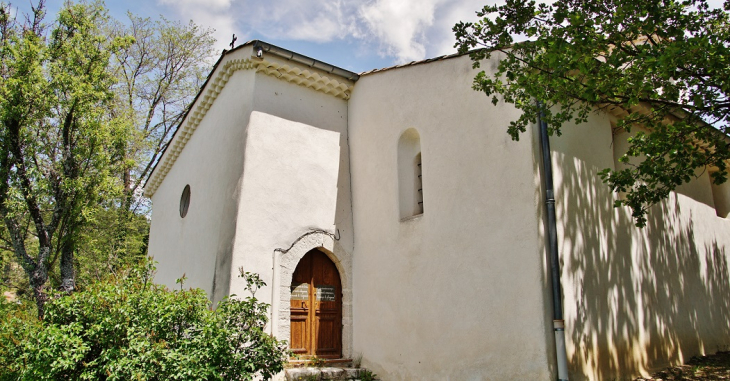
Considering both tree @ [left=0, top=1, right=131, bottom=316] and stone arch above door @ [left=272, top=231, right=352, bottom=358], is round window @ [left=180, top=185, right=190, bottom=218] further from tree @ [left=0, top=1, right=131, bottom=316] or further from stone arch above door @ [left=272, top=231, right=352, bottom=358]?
stone arch above door @ [left=272, top=231, right=352, bottom=358]

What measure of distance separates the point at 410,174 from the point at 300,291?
2907 mm

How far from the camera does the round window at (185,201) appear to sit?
11.8m

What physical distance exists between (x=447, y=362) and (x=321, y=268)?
3058mm

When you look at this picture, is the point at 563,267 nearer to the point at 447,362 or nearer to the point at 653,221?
the point at 447,362

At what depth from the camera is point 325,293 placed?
8906mm

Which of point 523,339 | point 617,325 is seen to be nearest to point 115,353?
point 523,339

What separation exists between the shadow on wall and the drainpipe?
22cm

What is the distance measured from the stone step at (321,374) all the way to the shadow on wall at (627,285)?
3532 mm

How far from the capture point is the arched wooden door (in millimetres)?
8484

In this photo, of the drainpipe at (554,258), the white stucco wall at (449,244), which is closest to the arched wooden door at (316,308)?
the white stucco wall at (449,244)

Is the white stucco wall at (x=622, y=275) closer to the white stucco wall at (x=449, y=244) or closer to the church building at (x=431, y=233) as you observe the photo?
the church building at (x=431, y=233)

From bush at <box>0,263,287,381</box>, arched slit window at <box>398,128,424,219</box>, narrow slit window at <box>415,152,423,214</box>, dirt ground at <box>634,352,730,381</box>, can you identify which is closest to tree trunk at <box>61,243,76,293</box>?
bush at <box>0,263,287,381</box>

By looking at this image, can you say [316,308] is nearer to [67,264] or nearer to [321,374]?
[321,374]

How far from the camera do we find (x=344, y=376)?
311 inches
